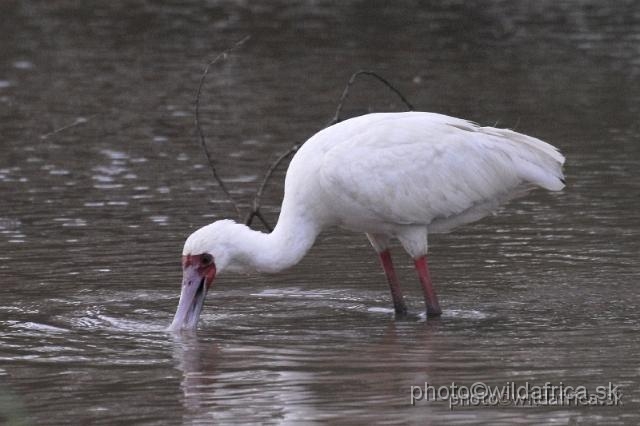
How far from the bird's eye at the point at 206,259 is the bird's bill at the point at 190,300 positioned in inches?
2.2

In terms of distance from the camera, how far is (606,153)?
1720 cm

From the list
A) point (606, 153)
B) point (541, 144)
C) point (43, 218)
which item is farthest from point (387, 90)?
point (541, 144)

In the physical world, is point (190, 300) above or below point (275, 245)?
below

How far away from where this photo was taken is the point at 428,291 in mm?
11211

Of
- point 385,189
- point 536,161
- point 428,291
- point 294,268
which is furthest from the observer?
point 294,268

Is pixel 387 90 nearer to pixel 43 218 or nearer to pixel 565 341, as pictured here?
pixel 43 218

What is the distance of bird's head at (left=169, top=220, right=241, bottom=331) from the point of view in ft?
34.6

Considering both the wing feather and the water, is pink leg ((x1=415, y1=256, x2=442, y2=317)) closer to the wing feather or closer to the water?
the water

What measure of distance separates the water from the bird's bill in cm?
14

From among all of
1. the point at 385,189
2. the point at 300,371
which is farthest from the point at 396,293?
the point at 300,371

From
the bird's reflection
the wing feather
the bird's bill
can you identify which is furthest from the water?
the wing feather

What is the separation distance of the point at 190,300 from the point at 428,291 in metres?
1.81

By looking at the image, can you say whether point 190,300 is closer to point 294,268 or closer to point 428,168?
point 428,168

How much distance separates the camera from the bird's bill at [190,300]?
419 inches
